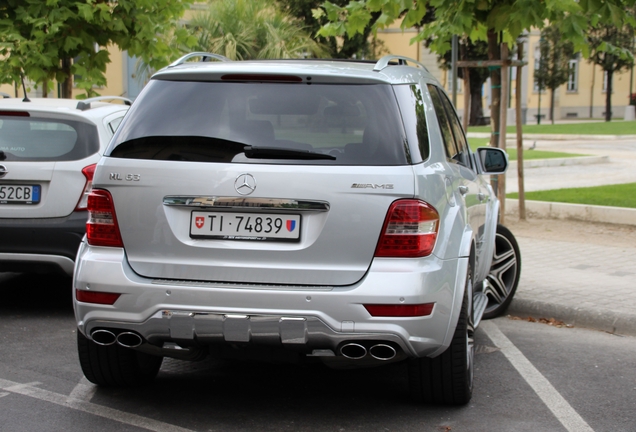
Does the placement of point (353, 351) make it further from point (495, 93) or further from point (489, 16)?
point (495, 93)

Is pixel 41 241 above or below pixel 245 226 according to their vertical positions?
below

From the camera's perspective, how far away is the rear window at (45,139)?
677cm

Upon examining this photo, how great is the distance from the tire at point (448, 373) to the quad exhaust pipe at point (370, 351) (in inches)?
15.8

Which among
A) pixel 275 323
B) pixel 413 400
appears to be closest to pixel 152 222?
pixel 275 323

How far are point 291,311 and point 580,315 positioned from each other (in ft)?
12.2

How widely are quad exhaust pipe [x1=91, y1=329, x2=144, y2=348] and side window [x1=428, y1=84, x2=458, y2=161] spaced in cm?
185

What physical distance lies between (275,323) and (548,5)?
505 centimetres

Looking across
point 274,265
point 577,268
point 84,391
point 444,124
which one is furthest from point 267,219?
point 577,268

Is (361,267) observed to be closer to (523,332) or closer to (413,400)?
(413,400)

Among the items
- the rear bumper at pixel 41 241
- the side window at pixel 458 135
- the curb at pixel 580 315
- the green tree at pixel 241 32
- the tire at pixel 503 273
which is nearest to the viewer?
the side window at pixel 458 135

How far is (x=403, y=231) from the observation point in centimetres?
404

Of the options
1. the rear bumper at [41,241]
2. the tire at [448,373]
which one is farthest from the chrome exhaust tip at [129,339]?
the rear bumper at [41,241]

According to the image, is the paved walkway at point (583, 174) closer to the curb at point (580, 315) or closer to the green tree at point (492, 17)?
the green tree at point (492, 17)

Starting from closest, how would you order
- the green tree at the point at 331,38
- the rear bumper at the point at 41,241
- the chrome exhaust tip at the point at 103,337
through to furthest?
the chrome exhaust tip at the point at 103,337 < the rear bumper at the point at 41,241 < the green tree at the point at 331,38
